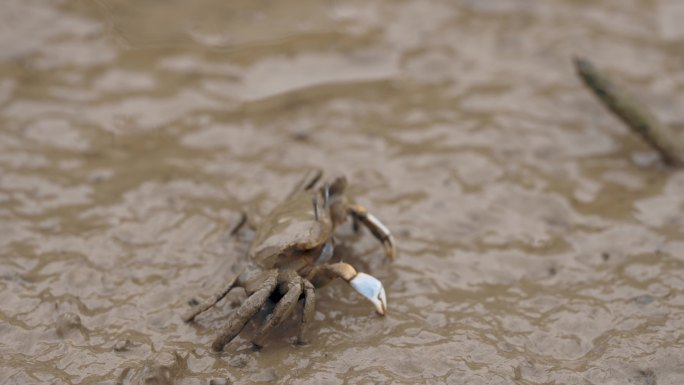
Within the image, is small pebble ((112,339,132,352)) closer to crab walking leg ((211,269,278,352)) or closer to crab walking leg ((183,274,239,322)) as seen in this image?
crab walking leg ((183,274,239,322))

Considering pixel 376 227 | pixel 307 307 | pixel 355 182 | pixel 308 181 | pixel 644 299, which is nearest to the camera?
pixel 307 307

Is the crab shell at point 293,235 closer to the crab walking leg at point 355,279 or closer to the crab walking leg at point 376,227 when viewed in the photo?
the crab walking leg at point 355,279

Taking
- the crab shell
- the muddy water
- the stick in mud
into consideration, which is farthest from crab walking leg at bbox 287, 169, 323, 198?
the stick in mud

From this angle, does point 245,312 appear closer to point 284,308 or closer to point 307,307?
point 284,308

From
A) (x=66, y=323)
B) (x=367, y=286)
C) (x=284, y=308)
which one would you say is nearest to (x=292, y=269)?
(x=284, y=308)

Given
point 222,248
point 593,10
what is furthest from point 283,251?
point 593,10

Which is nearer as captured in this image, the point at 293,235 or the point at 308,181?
the point at 293,235

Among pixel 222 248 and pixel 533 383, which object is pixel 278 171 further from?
pixel 533 383
